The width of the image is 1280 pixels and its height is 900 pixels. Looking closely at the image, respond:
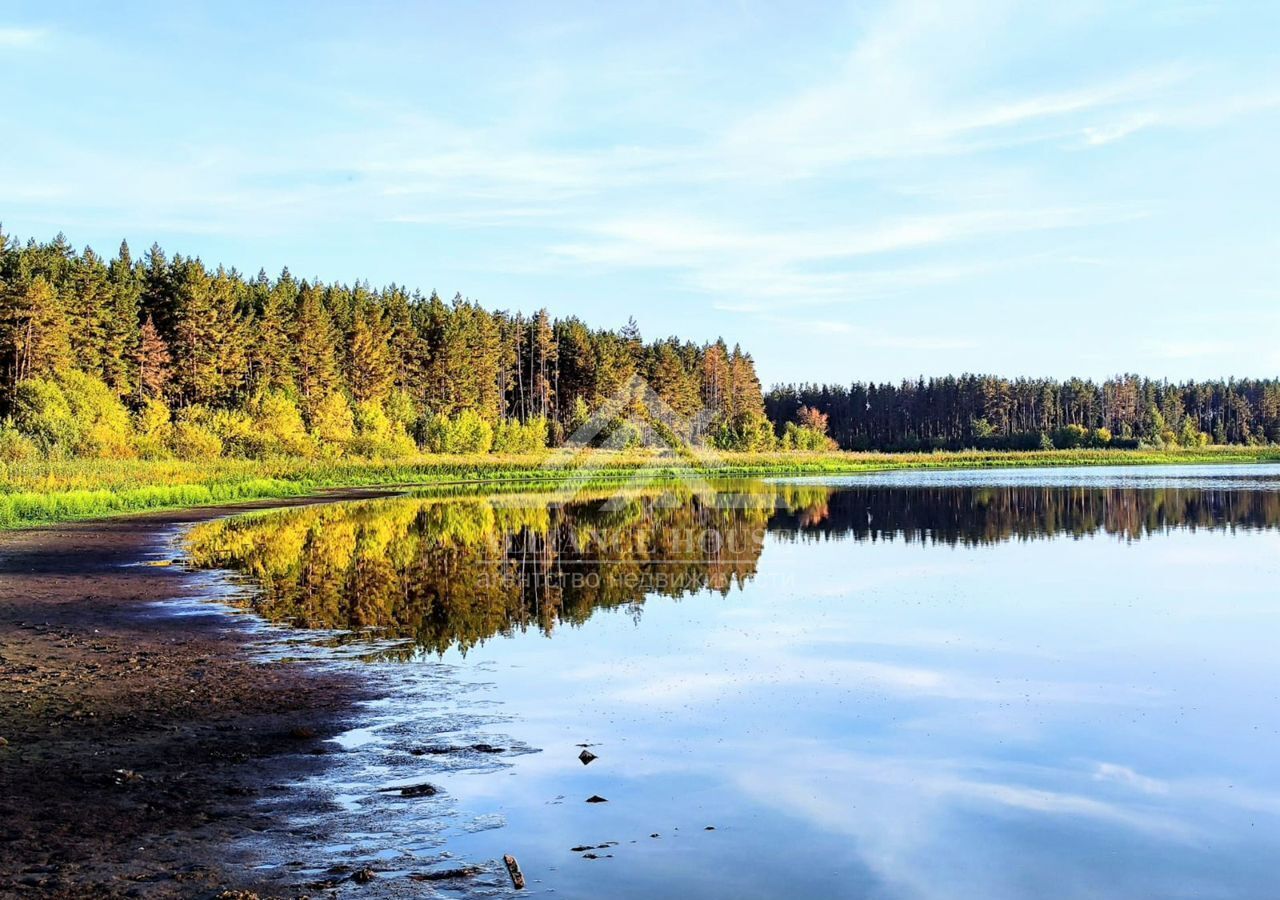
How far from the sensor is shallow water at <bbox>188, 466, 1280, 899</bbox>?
743 centimetres

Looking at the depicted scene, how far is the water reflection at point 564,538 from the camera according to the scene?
1894cm

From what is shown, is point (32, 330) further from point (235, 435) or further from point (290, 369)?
point (290, 369)

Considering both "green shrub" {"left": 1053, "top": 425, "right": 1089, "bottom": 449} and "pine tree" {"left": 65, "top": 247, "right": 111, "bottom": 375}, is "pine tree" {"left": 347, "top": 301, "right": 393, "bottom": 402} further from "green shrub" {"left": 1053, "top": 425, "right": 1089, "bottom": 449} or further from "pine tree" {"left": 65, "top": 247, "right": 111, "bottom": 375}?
"green shrub" {"left": 1053, "top": 425, "right": 1089, "bottom": 449}

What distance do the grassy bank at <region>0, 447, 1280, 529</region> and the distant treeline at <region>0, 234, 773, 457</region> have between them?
166 inches

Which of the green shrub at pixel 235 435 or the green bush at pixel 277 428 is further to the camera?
the green bush at pixel 277 428

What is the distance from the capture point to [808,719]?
11.3 m

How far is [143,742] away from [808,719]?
6.47m

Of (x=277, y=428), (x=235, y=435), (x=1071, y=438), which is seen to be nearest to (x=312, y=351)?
(x=277, y=428)

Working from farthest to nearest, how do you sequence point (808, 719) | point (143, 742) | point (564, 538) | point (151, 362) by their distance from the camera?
1. point (151, 362)
2. point (564, 538)
3. point (808, 719)
4. point (143, 742)

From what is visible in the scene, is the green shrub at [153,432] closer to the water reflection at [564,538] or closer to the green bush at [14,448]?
the green bush at [14,448]

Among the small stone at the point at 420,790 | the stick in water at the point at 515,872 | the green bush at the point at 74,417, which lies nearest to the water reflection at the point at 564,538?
the small stone at the point at 420,790

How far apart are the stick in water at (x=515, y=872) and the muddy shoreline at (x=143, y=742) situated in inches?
50.1

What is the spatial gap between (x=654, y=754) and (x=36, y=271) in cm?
9034

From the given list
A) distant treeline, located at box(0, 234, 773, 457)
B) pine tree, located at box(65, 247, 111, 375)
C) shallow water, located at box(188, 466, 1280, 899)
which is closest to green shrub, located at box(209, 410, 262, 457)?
distant treeline, located at box(0, 234, 773, 457)
